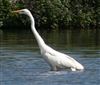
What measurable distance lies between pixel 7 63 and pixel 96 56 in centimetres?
373

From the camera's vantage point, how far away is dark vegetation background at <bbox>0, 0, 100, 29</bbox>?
55.9 meters

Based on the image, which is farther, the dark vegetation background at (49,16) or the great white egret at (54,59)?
the dark vegetation background at (49,16)

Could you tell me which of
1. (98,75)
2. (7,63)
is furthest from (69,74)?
(7,63)

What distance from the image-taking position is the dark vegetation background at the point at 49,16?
2201 inches

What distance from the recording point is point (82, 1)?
60250 mm

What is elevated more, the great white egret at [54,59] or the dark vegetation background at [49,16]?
the great white egret at [54,59]

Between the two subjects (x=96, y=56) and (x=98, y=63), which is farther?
(x=96, y=56)

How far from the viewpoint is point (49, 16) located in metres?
56.2

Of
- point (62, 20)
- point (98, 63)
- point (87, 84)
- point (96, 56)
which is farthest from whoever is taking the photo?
point (62, 20)

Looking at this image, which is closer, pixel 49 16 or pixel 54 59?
pixel 54 59

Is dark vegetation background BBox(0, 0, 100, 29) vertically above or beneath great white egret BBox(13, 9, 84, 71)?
beneath

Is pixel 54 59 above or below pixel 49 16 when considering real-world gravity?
above

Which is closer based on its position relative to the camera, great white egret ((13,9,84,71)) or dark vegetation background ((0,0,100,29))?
great white egret ((13,9,84,71))

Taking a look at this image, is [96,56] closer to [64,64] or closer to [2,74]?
[64,64]
